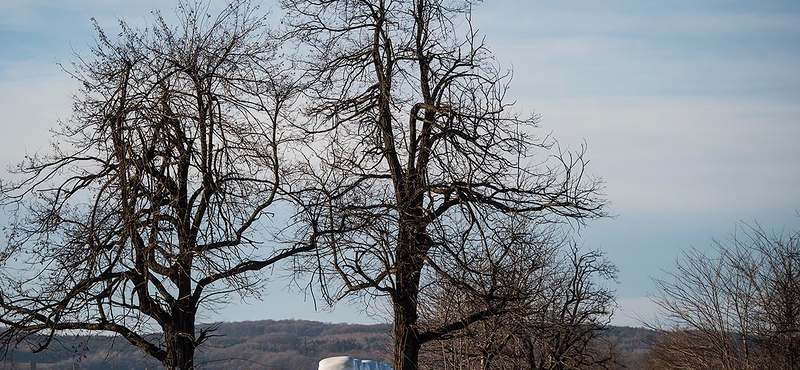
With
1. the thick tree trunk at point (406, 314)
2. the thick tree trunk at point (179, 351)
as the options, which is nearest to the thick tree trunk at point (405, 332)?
the thick tree trunk at point (406, 314)

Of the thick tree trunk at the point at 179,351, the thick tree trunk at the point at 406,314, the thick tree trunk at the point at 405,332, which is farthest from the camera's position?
the thick tree trunk at the point at 405,332

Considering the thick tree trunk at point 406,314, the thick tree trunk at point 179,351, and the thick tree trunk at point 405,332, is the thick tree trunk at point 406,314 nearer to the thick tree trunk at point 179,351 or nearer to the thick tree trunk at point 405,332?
the thick tree trunk at point 405,332

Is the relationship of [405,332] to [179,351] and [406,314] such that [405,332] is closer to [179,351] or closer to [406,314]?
[406,314]

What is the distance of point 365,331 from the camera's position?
55.7 m

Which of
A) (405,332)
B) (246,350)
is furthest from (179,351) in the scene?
(246,350)

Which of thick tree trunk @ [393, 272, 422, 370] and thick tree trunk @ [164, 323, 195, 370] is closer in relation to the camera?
thick tree trunk @ [164, 323, 195, 370]

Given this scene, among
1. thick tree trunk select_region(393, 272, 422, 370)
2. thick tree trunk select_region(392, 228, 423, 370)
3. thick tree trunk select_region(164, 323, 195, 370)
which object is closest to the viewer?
thick tree trunk select_region(164, 323, 195, 370)

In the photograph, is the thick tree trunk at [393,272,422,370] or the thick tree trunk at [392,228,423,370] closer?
the thick tree trunk at [392,228,423,370]

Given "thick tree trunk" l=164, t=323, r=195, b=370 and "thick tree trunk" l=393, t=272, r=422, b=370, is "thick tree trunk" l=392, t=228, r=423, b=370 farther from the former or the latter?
"thick tree trunk" l=164, t=323, r=195, b=370

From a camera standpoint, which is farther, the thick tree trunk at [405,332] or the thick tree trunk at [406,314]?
the thick tree trunk at [405,332]

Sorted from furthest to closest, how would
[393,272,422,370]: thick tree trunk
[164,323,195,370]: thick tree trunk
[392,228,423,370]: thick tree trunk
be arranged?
[393,272,422,370]: thick tree trunk, [392,228,423,370]: thick tree trunk, [164,323,195,370]: thick tree trunk

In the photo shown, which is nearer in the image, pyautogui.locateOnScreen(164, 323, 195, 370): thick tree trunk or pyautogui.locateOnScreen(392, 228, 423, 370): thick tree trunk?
pyautogui.locateOnScreen(164, 323, 195, 370): thick tree trunk

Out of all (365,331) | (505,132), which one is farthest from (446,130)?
(365,331)

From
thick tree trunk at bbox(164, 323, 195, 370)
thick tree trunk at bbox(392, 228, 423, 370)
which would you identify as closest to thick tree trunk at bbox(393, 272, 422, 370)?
thick tree trunk at bbox(392, 228, 423, 370)
